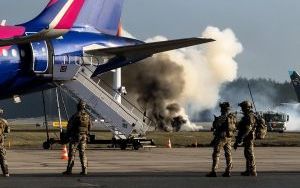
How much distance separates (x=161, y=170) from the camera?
21.1 metres

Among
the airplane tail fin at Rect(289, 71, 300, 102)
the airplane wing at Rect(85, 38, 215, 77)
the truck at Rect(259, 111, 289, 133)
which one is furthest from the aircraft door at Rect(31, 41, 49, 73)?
the airplane tail fin at Rect(289, 71, 300, 102)

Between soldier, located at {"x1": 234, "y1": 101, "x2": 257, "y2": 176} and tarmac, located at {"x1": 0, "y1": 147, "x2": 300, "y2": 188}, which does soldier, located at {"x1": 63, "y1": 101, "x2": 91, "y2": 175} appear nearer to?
tarmac, located at {"x1": 0, "y1": 147, "x2": 300, "y2": 188}

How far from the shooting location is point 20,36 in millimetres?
Result: 30094

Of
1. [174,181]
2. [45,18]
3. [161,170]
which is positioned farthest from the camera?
[45,18]

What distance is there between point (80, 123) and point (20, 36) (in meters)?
12.3

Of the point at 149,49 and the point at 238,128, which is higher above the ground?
the point at 149,49

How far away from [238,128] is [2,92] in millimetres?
15849

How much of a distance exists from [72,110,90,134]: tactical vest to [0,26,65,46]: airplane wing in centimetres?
677

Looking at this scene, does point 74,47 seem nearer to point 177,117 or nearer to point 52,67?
point 52,67

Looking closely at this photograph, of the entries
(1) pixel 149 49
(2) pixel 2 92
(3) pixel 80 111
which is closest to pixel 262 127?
(3) pixel 80 111

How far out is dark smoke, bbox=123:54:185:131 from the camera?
→ 62719mm

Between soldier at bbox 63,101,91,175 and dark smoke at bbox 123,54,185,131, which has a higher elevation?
dark smoke at bbox 123,54,185,131

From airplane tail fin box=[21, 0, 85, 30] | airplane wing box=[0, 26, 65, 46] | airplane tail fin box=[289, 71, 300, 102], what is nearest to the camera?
airplane wing box=[0, 26, 65, 46]

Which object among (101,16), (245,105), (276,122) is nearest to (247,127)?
(245,105)
